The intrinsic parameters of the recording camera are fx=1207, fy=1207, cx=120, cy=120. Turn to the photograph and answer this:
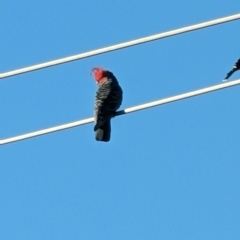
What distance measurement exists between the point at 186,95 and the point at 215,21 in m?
0.90

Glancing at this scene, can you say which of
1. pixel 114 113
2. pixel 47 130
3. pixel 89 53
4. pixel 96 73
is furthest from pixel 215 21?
pixel 96 73

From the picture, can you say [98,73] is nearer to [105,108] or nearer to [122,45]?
[105,108]

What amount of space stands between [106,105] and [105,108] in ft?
0.34

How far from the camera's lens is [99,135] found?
17.0 meters

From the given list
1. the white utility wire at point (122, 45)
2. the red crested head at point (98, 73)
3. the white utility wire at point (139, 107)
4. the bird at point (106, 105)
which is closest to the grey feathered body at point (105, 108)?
the bird at point (106, 105)

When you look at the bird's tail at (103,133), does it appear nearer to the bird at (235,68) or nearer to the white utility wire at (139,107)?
the bird at (235,68)

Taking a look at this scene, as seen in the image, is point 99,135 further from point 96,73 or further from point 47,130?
point 47,130

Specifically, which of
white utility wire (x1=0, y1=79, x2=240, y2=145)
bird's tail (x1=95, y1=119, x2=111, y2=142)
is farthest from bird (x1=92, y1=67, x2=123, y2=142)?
white utility wire (x1=0, y1=79, x2=240, y2=145)

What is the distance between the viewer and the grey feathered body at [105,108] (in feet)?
55.3

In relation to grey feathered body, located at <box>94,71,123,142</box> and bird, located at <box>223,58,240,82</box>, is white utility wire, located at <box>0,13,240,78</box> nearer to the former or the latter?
grey feathered body, located at <box>94,71,123,142</box>

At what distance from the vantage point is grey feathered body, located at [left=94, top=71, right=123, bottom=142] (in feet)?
55.3

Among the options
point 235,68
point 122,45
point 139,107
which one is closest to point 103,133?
point 235,68

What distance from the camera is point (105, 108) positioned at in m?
17.0

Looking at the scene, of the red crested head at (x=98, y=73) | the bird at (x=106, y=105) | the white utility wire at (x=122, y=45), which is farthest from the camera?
the red crested head at (x=98, y=73)
